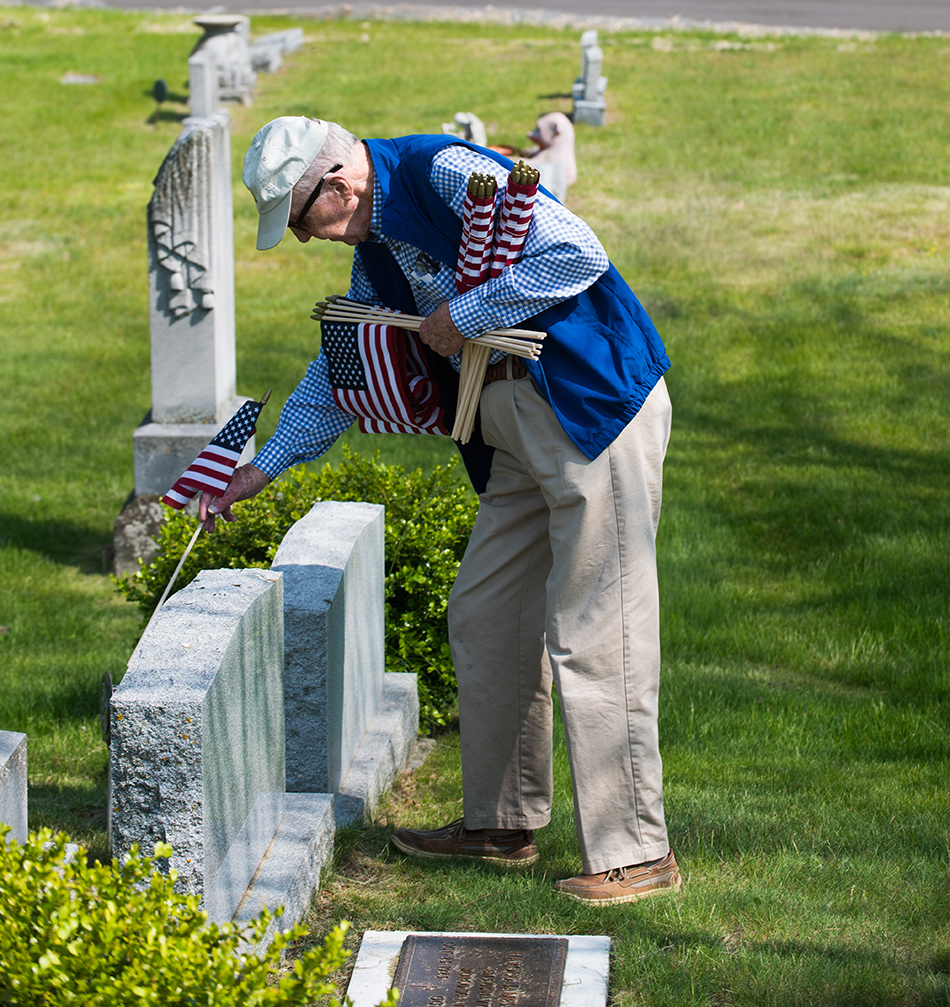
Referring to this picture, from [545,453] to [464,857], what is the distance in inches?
48.0

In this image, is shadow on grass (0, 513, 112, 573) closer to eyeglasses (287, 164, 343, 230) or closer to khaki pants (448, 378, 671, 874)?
khaki pants (448, 378, 671, 874)

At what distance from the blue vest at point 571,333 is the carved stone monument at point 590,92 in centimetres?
1539

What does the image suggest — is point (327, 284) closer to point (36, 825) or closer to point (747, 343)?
point (747, 343)

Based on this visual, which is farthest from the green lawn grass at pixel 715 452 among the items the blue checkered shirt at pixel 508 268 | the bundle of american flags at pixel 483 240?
the blue checkered shirt at pixel 508 268

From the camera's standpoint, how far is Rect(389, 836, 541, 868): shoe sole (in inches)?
136

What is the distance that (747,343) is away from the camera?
397 inches

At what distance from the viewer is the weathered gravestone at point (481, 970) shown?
2715 mm

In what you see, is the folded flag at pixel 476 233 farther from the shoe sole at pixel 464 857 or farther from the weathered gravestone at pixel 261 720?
the shoe sole at pixel 464 857

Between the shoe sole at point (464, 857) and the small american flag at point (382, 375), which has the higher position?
the small american flag at point (382, 375)

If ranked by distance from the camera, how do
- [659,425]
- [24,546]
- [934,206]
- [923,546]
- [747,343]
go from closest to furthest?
[659,425]
[923,546]
[24,546]
[747,343]
[934,206]

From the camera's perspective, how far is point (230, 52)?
18438 millimetres

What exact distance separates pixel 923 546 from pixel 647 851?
12.8 ft

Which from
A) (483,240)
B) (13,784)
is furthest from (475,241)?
(13,784)

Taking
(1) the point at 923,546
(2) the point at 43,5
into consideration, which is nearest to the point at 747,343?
(1) the point at 923,546
